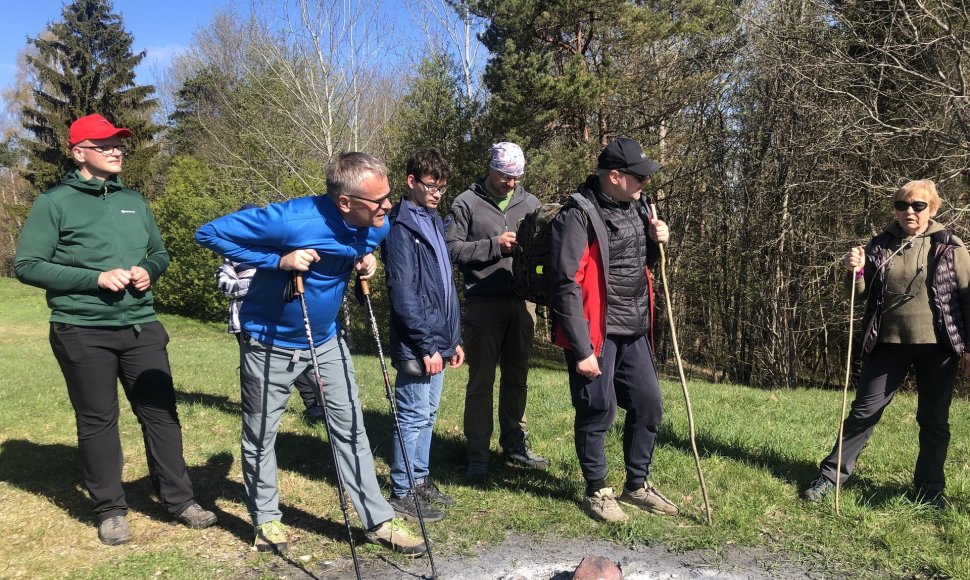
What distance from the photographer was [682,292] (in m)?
17.7

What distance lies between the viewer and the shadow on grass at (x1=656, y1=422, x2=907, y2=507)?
448 centimetres

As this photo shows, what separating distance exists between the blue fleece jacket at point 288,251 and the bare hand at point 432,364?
60cm

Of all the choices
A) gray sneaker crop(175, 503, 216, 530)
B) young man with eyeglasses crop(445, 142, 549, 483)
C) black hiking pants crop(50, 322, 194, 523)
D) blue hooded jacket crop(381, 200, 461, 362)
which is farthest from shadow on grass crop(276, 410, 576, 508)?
blue hooded jacket crop(381, 200, 461, 362)

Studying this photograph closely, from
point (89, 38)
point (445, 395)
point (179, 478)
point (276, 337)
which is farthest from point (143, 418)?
Result: point (89, 38)

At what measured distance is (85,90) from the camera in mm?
30766

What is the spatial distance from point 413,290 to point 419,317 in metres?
0.17

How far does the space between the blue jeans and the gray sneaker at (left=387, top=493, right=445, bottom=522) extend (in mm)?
42

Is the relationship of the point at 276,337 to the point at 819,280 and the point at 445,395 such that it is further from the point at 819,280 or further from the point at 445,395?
the point at 819,280

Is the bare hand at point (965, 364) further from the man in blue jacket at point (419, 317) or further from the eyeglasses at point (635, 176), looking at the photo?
the man in blue jacket at point (419, 317)

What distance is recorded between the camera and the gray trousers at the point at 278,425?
145 inches

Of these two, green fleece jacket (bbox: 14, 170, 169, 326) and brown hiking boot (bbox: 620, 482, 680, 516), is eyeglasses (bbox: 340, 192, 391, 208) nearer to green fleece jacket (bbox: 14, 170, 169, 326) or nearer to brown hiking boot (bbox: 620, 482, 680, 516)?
green fleece jacket (bbox: 14, 170, 169, 326)

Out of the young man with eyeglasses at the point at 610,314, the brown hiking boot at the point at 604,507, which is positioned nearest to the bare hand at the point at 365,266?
the young man with eyeglasses at the point at 610,314

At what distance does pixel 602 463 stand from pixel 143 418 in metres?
2.81

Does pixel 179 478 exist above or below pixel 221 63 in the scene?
below
